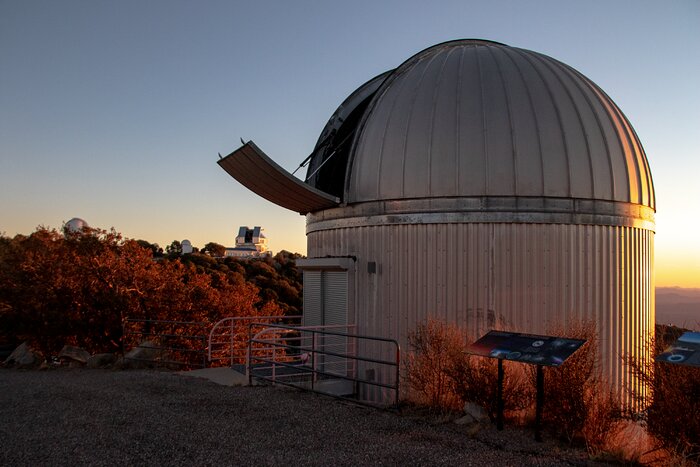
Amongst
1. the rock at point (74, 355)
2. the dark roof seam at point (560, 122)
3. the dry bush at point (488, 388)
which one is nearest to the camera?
the dry bush at point (488, 388)

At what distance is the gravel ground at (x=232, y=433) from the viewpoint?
543 centimetres

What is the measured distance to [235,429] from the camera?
6.42 meters

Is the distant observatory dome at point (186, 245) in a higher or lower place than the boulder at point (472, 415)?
higher

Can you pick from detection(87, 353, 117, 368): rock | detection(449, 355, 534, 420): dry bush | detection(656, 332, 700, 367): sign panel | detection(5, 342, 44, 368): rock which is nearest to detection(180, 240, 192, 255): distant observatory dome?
detection(5, 342, 44, 368): rock

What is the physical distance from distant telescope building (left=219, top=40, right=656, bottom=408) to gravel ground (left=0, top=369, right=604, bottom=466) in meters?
2.96

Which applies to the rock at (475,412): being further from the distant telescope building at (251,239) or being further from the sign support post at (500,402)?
the distant telescope building at (251,239)

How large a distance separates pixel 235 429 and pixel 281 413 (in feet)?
2.69

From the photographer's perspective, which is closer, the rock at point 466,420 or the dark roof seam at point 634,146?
the rock at point 466,420

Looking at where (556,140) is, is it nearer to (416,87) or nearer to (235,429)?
(416,87)

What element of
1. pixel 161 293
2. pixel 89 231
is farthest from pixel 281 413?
pixel 89 231

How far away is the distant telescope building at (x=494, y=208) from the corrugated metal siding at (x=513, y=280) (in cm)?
2

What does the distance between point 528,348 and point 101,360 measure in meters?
9.64

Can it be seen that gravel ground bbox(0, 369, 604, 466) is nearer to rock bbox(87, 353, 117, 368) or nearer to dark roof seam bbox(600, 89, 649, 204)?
rock bbox(87, 353, 117, 368)

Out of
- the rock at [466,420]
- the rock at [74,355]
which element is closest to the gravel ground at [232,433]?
the rock at [466,420]
